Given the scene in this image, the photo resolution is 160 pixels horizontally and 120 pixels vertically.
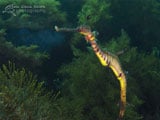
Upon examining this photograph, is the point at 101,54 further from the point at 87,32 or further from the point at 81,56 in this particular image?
the point at 81,56

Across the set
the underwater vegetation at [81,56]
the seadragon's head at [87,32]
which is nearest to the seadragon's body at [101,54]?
the seadragon's head at [87,32]

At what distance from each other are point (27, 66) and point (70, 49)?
2.39 m

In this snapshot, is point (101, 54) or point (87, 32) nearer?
point (87, 32)

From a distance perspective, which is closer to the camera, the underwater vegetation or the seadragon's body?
the seadragon's body

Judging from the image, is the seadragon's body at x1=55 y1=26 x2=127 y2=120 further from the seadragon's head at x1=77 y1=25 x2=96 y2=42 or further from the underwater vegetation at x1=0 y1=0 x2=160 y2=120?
the underwater vegetation at x1=0 y1=0 x2=160 y2=120

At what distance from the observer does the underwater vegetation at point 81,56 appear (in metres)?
9.99

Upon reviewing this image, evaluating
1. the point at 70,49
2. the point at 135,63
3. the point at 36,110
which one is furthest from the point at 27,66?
the point at 36,110

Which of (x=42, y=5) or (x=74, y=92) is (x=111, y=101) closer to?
(x=74, y=92)

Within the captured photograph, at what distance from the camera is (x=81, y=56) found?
39.4 feet

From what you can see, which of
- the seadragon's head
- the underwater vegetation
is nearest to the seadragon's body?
the seadragon's head

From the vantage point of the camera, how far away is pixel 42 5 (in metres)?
13.4

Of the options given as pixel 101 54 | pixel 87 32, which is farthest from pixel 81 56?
pixel 87 32

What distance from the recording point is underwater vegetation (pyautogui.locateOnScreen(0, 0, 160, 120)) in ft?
32.8

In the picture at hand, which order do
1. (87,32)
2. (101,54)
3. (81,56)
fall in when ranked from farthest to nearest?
(81,56)
(101,54)
(87,32)
